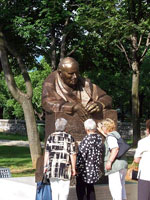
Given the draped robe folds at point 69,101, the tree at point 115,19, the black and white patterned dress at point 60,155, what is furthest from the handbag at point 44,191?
the tree at point 115,19

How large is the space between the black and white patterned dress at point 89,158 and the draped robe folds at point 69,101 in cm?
196

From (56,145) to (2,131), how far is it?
3555cm

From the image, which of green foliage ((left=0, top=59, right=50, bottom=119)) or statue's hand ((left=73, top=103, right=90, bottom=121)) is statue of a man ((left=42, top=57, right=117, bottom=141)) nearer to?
statue's hand ((left=73, top=103, right=90, bottom=121))

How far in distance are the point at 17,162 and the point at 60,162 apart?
10473mm

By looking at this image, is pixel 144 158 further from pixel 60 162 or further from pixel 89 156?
pixel 60 162

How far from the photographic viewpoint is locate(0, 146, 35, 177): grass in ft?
47.5

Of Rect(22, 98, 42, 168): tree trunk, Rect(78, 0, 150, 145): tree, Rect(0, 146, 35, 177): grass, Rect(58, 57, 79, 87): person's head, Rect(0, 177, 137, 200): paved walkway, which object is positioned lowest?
Rect(0, 177, 137, 200): paved walkway

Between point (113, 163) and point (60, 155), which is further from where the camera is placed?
point (113, 163)

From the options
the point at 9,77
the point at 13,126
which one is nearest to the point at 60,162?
the point at 9,77

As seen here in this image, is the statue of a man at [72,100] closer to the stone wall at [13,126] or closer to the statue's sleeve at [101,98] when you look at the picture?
the statue's sleeve at [101,98]

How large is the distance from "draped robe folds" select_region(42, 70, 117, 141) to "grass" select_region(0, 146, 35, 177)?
4.60m

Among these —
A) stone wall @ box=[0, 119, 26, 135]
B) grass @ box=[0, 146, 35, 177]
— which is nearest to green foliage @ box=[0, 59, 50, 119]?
stone wall @ box=[0, 119, 26, 135]

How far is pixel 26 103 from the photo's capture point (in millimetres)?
16594

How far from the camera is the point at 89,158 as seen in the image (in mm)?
A: 7438
